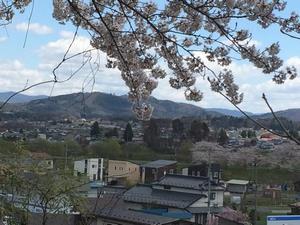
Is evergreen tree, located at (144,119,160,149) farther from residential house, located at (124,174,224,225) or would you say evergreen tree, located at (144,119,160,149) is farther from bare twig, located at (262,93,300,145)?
bare twig, located at (262,93,300,145)

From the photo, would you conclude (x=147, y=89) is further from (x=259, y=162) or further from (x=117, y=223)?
(x=259, y=162)

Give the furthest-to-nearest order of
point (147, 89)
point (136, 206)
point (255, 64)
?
point (136, 206), point (147, 89), point (255, 64)

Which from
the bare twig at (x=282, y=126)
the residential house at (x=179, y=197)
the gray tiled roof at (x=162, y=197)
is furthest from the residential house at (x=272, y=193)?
the bare twig at (x=282, y=126)

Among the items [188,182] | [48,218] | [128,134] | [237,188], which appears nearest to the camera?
[48,218]

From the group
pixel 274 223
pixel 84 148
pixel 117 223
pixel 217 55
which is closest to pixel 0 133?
pixel 217 55

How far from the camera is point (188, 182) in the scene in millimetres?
24344

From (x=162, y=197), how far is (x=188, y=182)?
6.73 ft

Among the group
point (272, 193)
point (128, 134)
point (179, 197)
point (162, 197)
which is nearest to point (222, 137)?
point (128, 134)

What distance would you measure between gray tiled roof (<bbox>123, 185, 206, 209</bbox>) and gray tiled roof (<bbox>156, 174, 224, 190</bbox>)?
3.32 ft

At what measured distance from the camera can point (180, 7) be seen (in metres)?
2.38

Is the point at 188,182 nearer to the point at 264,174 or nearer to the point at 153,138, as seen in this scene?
the point at 153,138

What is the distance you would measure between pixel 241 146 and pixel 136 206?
2669 centimetres

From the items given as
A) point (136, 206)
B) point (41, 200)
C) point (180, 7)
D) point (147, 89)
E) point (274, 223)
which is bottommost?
point (136, 206)

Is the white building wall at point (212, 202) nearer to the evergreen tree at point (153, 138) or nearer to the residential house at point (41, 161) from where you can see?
the residential house at point (41, 161)
